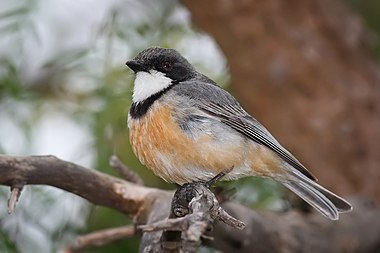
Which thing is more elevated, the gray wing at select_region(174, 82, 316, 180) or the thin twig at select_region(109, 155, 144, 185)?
the gray wing at select_region(174, 82, 316, 180)

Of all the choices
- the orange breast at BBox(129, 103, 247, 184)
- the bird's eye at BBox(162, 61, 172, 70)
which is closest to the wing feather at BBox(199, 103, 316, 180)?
the orange breast at BBox(129, 103, 247, 184)

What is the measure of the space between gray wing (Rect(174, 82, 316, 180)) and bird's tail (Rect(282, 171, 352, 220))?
0.14 metres

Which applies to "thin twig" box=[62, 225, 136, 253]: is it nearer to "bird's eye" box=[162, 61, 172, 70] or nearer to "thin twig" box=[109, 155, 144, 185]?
"thin twig" box=[109, 155, 144, 185]

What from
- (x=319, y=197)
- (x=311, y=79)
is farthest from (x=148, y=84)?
(x=311, y=79)

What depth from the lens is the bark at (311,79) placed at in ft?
16.2

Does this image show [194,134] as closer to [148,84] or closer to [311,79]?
[148,84]

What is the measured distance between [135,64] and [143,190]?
1.72ft

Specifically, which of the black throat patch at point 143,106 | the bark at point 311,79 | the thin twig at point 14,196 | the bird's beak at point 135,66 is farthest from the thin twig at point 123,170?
the bark at point 311,79

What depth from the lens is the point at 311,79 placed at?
5.07 m

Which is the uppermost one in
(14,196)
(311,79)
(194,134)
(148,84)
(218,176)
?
(311,79)

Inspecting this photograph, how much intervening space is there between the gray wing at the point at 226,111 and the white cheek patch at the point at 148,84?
0.08m

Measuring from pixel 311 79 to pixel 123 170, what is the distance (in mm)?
1785

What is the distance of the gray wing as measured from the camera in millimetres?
3625

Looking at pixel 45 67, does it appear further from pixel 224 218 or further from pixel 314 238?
pixel 224 218
